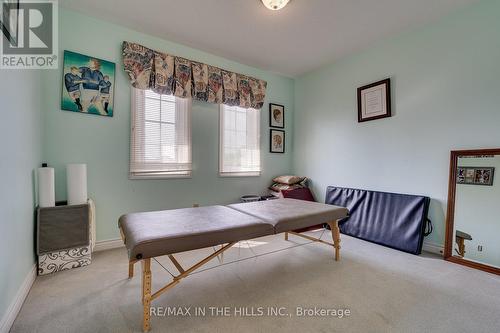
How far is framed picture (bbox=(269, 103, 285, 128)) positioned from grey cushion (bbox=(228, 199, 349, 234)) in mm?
1930

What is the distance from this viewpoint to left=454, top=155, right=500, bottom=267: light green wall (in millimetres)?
2098

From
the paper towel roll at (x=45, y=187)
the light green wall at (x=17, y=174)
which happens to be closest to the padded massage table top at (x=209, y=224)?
the light green wall at (x=17, y=174)

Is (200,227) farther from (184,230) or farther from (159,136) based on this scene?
(159,136)

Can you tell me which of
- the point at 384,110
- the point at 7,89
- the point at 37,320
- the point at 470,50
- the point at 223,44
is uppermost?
the point at 223,44

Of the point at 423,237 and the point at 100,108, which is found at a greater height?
the point at 100,108

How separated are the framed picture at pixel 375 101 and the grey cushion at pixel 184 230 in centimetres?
232

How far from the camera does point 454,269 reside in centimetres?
212

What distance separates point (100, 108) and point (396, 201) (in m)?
3.74

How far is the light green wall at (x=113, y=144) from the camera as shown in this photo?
2.31 meters

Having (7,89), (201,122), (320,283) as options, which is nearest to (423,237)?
(320,283)

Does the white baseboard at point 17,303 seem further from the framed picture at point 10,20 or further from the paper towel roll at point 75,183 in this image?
the framed picture at point 10,20

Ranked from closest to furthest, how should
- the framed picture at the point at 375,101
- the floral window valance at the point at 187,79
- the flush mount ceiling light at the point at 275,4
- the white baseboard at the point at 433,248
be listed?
the flush mount ceiling light at the point at 275,4, the white baseboard at the point at 433,248, the floral window valance at the point at 187,79, the framed picture at the point at 375,101

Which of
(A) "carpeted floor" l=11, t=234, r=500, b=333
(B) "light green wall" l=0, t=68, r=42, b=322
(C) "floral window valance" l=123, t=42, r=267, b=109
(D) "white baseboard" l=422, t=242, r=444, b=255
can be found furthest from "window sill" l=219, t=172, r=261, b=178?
(D) "white baseboard" l=422, t=242, r=444, b=255

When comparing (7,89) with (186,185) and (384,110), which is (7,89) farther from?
(384,110)
